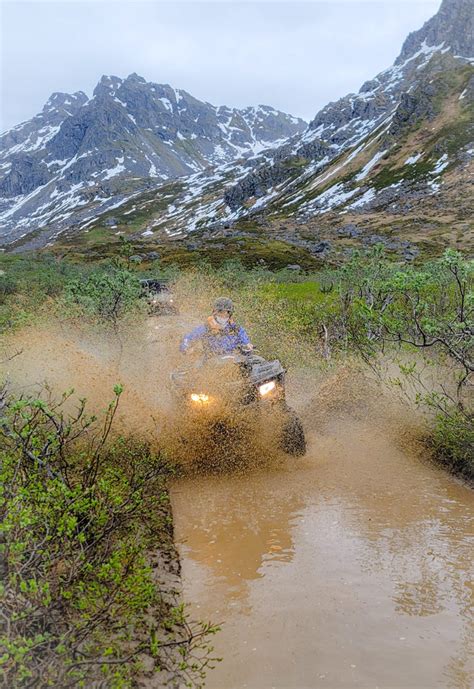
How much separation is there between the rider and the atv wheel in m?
1.66

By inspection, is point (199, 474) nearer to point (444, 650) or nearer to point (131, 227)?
point (444, 650)

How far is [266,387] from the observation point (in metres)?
8.99

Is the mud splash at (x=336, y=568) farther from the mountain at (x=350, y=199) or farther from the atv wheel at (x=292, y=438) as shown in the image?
the mountain at (x=350, y=199)

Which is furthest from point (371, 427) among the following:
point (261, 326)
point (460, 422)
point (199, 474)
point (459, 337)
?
point (261, 326)

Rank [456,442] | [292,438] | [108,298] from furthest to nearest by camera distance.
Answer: [108,298], [292,438], [456,442]

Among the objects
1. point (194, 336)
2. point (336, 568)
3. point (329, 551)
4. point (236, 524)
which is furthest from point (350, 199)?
→ point (336, 568)

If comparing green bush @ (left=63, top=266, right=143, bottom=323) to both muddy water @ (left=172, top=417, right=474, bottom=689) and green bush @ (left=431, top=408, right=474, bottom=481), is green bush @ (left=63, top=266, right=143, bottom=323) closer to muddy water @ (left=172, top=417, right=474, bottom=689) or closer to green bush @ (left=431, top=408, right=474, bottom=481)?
muddy water @ (left=172, top=417, right=474, bottom=689)

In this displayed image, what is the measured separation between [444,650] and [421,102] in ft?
576

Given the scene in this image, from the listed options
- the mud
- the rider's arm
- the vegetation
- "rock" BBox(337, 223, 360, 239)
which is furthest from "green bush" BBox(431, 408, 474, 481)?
"rock" BBox(337, 223, 360, 239)

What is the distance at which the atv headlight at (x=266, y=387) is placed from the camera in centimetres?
889

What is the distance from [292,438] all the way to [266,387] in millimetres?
1187

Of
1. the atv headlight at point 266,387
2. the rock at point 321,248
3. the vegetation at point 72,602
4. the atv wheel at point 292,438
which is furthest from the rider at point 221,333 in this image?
the rock at point 321,248

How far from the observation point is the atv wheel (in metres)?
9.23

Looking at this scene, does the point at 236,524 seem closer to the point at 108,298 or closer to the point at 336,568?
the point at 336,568
